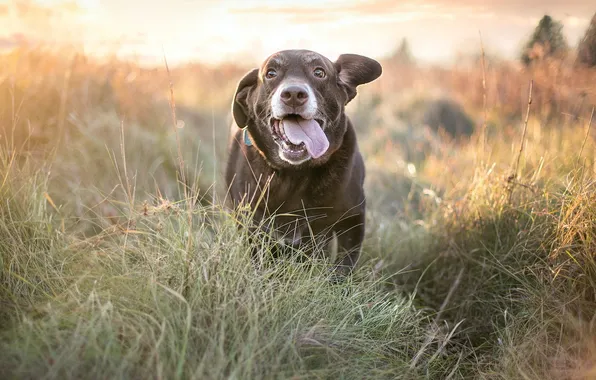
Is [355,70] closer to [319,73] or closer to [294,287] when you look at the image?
[319,73]

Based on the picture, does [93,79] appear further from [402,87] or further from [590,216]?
[402,87]

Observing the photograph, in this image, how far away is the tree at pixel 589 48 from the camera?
152 inches

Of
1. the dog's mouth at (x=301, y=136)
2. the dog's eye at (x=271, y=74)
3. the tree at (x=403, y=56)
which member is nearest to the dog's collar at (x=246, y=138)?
the dog's mouth at (x=301, y=136)

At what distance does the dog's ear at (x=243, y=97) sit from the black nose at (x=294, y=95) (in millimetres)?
611

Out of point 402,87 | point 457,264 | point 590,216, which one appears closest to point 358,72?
point 457,264

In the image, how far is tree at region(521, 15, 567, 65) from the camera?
4.23m

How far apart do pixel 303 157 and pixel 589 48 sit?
2.21 m

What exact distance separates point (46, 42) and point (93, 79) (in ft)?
2.09

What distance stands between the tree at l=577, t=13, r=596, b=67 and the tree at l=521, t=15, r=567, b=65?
27 centimetres

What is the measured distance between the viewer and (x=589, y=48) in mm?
3916

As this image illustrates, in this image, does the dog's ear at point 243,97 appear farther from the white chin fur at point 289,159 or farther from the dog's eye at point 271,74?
the white chin fur at point 289,159

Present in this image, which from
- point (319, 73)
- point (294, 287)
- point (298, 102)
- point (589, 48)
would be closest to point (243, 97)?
point (319, 73)

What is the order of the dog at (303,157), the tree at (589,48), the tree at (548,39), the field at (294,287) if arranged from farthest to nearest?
the tree at (548,39) < the tree at (589,48) < the dog at (303,157) < the field at (294,287)

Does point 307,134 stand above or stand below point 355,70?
below
